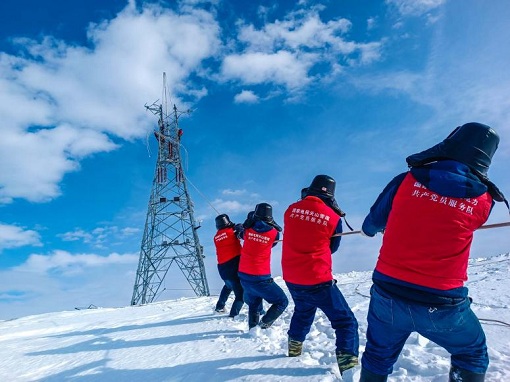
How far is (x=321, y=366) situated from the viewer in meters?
3.47

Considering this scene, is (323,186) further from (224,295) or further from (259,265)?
(224,295)

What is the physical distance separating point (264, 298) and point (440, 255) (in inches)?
137

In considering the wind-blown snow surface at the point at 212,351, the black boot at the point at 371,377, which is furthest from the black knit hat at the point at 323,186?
the black boot at the point at 371,377

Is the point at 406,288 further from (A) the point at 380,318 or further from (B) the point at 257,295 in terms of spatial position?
(B) the point at 257,295

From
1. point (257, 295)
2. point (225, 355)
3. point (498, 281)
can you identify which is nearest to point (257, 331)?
point (257, 295)

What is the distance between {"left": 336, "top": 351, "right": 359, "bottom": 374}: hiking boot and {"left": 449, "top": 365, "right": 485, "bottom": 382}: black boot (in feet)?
3.33

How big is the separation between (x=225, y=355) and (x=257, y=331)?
95 cm

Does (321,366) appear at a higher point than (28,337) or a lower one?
lower

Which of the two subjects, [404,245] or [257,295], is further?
[257,295]

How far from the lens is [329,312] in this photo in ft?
12.0

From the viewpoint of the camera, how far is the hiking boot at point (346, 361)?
3.22m

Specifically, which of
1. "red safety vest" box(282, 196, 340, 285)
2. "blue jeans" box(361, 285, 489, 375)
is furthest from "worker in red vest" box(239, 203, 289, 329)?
"blue jeans" box(361, 285, 489, 375)

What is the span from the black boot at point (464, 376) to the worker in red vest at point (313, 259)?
3.96ft

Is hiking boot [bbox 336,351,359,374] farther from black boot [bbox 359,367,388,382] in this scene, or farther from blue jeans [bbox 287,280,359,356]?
black boot [bbox 359,367,388,382]
